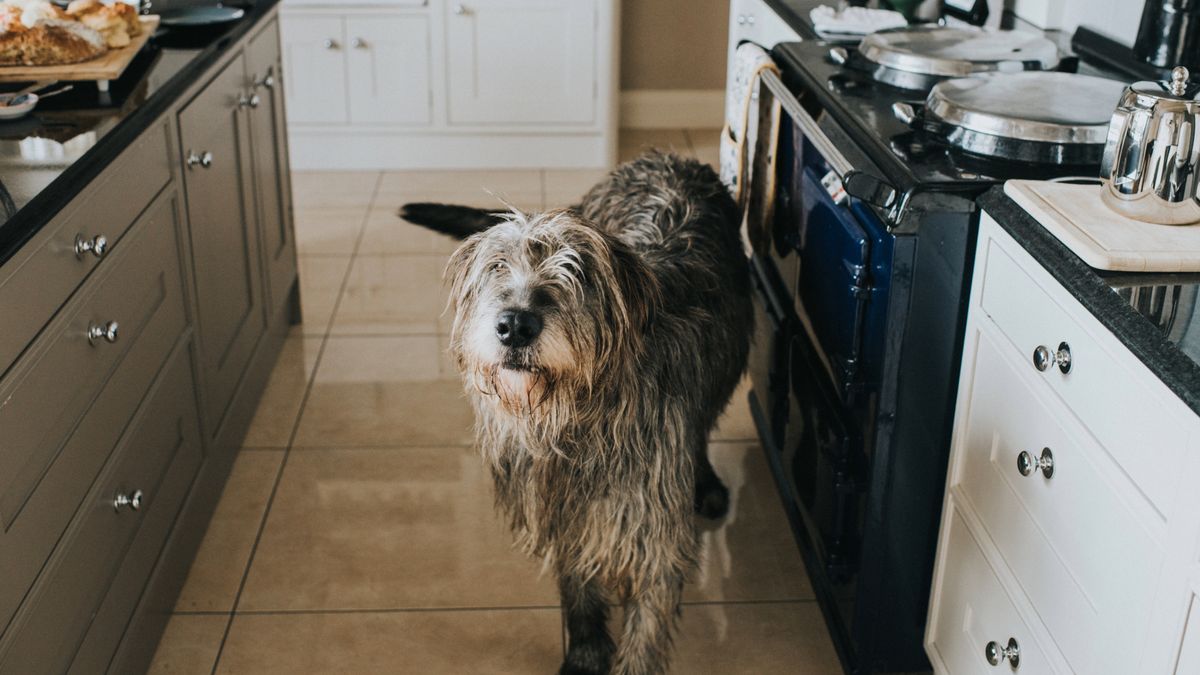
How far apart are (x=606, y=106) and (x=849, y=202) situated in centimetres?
300

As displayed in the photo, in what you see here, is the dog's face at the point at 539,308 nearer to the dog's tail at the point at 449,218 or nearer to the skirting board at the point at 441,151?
the dog's tail at the point at 449,218

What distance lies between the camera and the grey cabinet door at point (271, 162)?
300 centimetres

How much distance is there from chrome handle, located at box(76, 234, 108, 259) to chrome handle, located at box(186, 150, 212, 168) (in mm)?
522

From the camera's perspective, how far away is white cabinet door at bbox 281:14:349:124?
15.3 ft

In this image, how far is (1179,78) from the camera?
1.42 metres

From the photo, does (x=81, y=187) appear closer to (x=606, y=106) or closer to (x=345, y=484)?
(x=345, y=484)

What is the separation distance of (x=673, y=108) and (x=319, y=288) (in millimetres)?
2221

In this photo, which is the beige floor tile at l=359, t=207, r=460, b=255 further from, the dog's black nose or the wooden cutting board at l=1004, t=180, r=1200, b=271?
the wooden cutting board at l=1004, t=180, r=1200, b=271

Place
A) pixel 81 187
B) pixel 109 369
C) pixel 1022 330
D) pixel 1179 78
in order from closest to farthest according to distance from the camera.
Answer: pixel 1179 78 → pixel 1022 330 → pixel 81 187 → pixel 109 369

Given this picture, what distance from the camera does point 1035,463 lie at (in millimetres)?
1529

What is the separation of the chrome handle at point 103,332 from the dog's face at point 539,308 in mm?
595

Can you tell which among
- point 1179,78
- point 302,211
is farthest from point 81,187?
point 302,211

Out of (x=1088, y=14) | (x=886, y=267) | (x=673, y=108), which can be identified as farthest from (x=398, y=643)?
(x=673, y=108)

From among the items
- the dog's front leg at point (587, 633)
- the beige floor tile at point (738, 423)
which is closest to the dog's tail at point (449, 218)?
the dog's front leg at point (587, 633)
